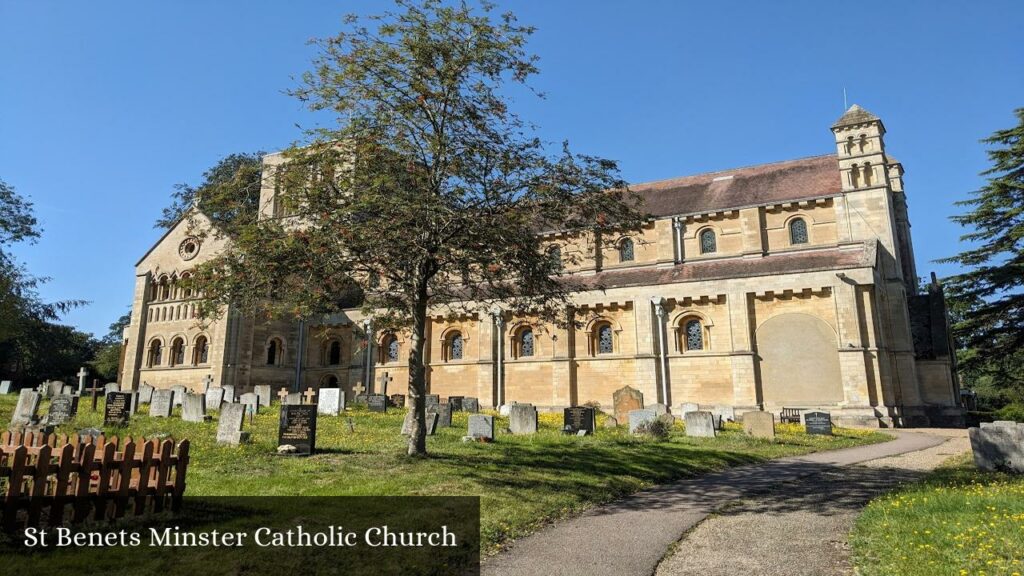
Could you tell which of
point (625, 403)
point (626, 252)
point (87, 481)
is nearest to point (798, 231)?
point (626, 252)

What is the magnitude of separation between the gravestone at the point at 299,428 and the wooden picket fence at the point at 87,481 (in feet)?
15.8

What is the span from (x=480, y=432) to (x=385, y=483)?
5.73m

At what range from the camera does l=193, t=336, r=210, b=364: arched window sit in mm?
30781

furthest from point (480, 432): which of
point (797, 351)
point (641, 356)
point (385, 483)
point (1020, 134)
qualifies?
point (1020, 134)

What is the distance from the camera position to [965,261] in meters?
32.6

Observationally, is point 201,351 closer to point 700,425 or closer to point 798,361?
point 700,425

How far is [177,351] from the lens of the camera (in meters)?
31.4

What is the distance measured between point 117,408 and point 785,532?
16441 millimetres

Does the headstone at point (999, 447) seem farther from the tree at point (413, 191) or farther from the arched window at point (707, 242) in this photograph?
the arched window at point (707, 242)

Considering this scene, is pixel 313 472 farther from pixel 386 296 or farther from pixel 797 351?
pixel 797 351

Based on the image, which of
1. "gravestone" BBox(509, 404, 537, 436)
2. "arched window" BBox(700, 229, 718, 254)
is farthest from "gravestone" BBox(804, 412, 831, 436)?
"arched window" BBox(700, 229, 718, 254)

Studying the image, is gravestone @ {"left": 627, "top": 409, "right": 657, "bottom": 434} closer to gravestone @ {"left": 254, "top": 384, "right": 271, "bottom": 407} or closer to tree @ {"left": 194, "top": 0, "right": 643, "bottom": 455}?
tree @ {"left": 194, "top": 0, "right": 643, "bottom": 455}

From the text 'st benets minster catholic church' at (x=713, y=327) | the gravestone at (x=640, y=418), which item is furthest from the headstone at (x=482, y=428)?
Result: the text 'st benets minster catholic church' at (x=713, y=327)

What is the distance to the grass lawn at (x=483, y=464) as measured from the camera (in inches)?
343
